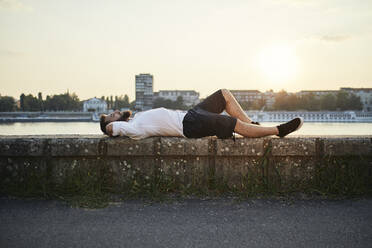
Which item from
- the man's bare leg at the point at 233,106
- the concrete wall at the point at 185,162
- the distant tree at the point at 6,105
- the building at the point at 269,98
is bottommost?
the concrete wall at the point at 185,162

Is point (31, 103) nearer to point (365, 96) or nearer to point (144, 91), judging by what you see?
point (144, 91)

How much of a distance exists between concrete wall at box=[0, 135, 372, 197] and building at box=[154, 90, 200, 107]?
130402 millimetres

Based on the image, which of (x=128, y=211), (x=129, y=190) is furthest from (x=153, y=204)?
(x=129, y=190)

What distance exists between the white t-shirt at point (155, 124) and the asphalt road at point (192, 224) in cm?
82

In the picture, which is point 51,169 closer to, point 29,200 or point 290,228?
point 29,200

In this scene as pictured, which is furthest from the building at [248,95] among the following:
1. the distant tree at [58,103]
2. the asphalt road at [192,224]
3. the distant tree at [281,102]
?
the asphalt road at [192,224]

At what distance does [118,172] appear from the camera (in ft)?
11.1

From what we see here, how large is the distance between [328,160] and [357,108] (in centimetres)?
12267

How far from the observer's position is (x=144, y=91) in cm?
13712

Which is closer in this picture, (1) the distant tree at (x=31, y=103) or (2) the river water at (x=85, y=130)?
(2) the river water at (x=85, y=130)

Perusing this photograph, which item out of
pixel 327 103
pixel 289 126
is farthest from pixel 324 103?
pixel 289 126

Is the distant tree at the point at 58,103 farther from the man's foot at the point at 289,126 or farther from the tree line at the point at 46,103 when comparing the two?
the man's foot at the point at 289,126

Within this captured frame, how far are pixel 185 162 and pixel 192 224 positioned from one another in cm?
104

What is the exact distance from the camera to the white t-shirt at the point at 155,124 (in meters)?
3.47
